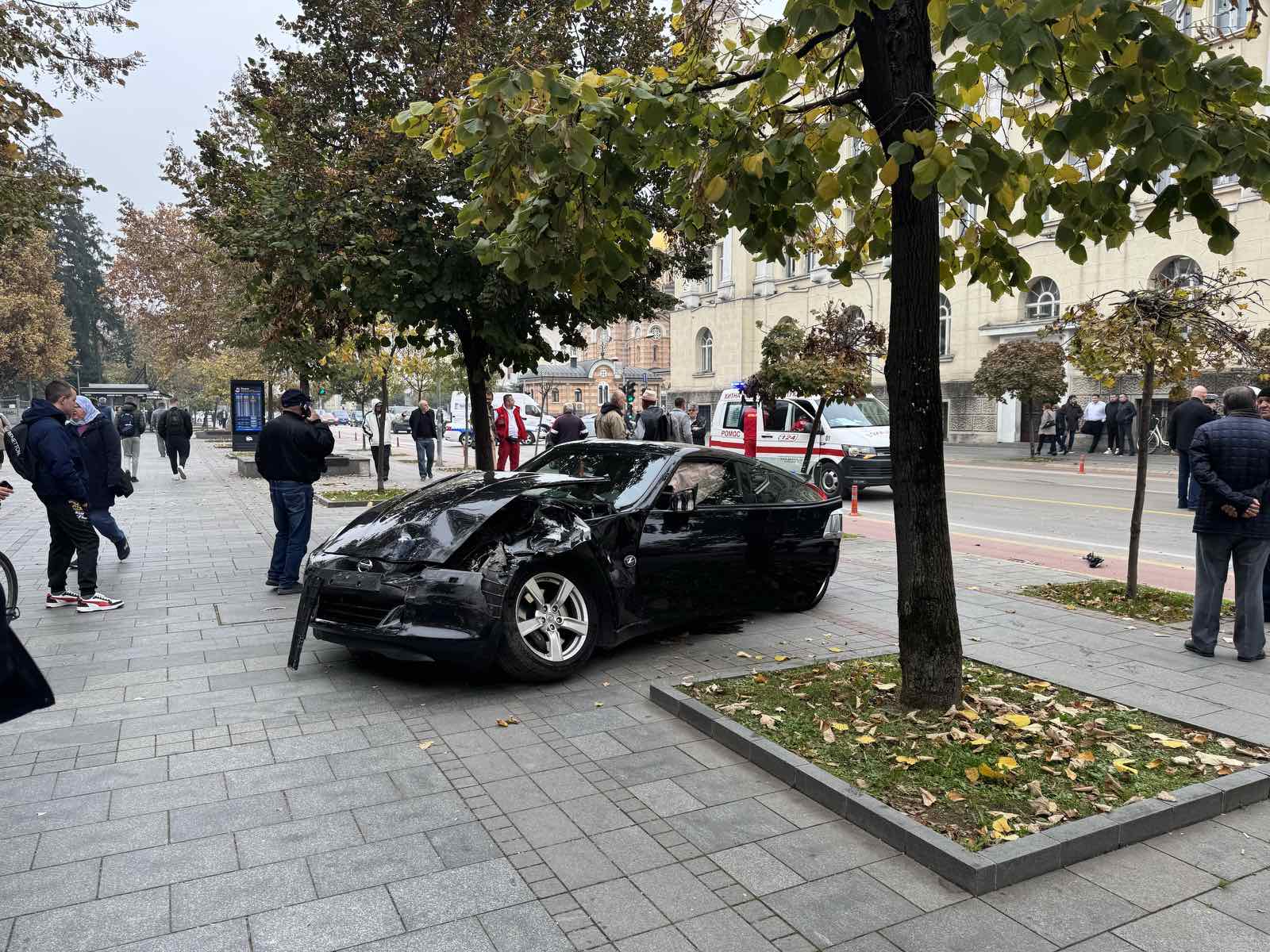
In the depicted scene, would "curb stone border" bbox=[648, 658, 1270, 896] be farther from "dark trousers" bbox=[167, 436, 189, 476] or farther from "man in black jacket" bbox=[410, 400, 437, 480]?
"dark trousers" bbox=[167, 436, 189, 476]

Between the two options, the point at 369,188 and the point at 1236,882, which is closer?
the point at 1236,882

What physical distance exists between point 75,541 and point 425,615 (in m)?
4.34

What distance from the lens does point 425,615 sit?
523 centimetres

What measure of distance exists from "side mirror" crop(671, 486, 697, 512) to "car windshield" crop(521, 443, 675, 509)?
0.66 feet

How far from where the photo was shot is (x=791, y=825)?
3760 millimetres

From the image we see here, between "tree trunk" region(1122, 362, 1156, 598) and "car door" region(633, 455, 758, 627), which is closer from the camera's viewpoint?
"car door" region(633, 455, 758, 627)

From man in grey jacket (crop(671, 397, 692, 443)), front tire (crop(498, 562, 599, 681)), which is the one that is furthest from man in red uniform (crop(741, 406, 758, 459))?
front tire (crop(498, 562, 599, 681))

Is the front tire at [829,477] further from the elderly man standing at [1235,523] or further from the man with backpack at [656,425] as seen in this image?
the elderly man standing at [1235,523]

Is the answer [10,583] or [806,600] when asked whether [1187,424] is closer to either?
[806,600]

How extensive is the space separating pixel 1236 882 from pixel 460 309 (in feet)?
28.8

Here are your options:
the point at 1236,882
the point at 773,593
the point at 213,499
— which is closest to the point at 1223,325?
the point at 773,593

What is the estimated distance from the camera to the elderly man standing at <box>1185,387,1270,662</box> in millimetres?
5918

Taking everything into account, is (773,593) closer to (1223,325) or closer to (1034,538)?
(1223,325)

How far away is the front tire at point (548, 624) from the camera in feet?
17.7
